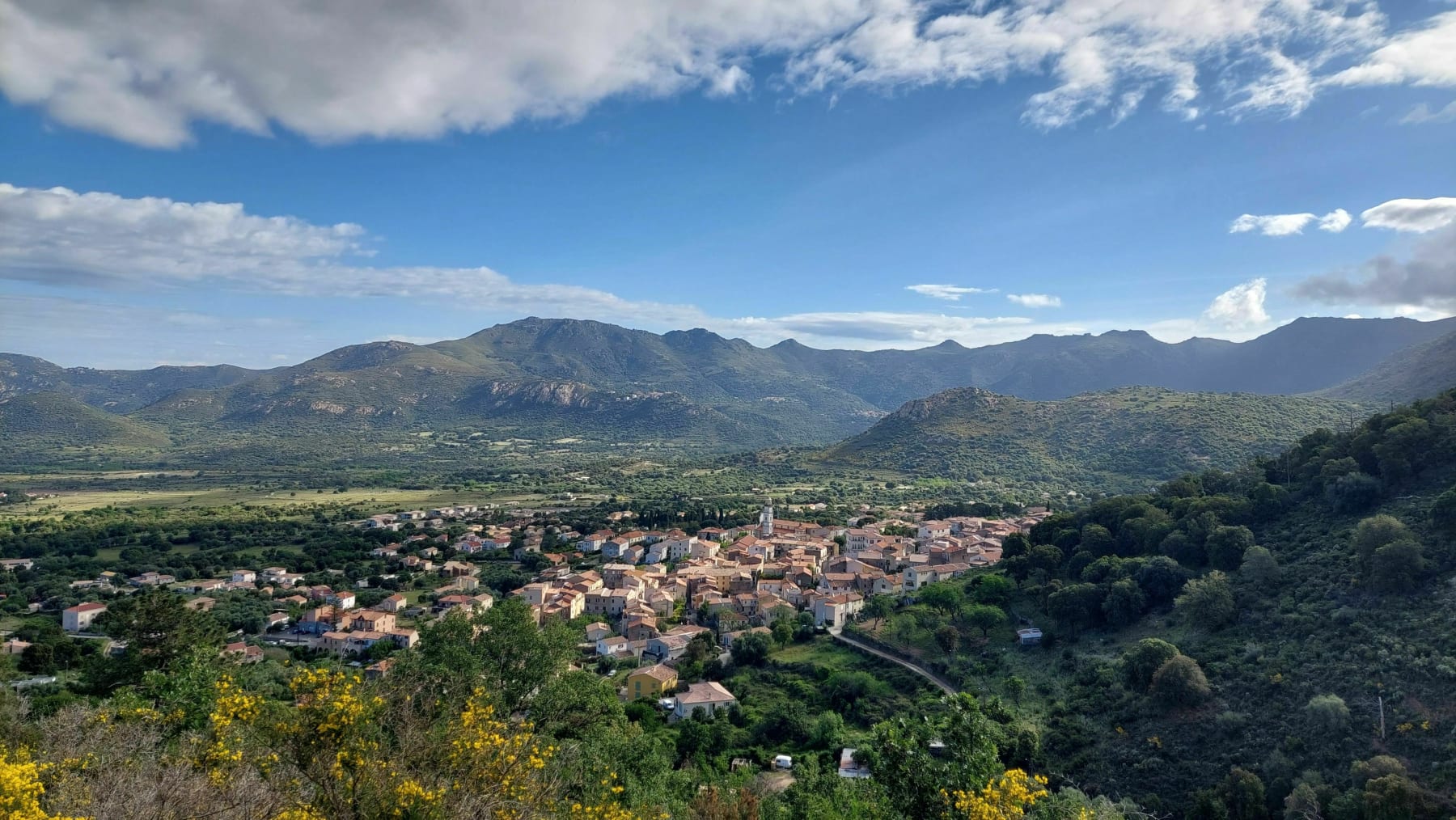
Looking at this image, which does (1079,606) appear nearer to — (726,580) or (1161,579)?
(1161,579)

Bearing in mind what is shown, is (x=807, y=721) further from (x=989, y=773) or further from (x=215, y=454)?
(x=215, y=454)

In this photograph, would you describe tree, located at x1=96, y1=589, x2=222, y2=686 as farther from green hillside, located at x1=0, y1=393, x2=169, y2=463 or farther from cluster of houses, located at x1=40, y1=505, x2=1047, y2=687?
green hillside, located at x1=0, y1=393, x2=169, y2=463

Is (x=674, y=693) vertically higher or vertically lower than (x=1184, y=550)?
lower

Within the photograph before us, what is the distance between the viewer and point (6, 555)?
62812 millimetres

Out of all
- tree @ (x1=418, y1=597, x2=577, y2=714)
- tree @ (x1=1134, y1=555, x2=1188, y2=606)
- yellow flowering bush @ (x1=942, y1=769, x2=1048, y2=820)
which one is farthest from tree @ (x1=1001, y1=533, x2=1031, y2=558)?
yellow flowering bush @ (x1=942, y1=769, x2=1048, y2=820)

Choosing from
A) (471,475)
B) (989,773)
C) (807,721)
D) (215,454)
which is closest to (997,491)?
(807,721)

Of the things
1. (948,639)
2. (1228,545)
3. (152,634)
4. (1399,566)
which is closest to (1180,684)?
(1399,566)

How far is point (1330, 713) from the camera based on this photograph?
19344 mm

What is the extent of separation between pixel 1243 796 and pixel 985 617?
53.4ft

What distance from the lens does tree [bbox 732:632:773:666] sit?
37531 millimetres

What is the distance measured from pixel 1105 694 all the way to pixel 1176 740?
3.57 metres

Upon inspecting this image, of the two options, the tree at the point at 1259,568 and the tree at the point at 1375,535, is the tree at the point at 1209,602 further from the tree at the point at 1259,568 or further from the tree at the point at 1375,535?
the tree at the point at 1375,535

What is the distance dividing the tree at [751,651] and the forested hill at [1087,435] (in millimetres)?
59116

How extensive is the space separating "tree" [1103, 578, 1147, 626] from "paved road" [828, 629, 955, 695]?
768 centimetres
